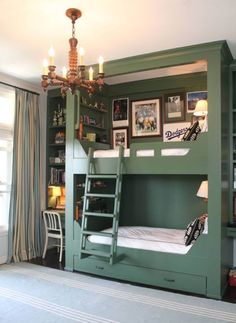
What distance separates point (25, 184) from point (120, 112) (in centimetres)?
196

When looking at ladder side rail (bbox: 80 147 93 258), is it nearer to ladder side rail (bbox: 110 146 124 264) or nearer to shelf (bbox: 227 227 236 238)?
ladder side rail (bbox: 110 146 124 264)

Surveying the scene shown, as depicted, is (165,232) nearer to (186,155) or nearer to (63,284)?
(186,155)

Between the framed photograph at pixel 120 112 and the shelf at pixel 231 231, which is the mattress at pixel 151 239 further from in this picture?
the framed photograph at pixel 120 112

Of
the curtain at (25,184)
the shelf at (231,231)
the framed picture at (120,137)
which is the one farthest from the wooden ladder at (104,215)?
the shelf at (231,231)

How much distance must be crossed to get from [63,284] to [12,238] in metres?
1.38

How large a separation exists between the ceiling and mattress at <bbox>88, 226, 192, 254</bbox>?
2.28 m

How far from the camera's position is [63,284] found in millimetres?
3586

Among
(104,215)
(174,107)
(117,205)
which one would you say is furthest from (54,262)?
(174,107)

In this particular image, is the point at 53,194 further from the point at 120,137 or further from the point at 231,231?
the point at 231,231

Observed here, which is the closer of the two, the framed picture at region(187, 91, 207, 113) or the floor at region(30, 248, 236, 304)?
the floor at region(30, 248, 236, 304)

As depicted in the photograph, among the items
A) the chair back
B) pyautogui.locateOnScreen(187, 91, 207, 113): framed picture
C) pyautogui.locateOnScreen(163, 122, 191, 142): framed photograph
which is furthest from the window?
pyautogui.locateOnScreen(187, 91, 207, 113): framed picture

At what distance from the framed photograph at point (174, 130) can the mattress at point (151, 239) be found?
1.39m

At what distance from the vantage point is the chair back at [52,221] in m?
4.74

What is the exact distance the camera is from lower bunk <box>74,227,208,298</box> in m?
3.34
